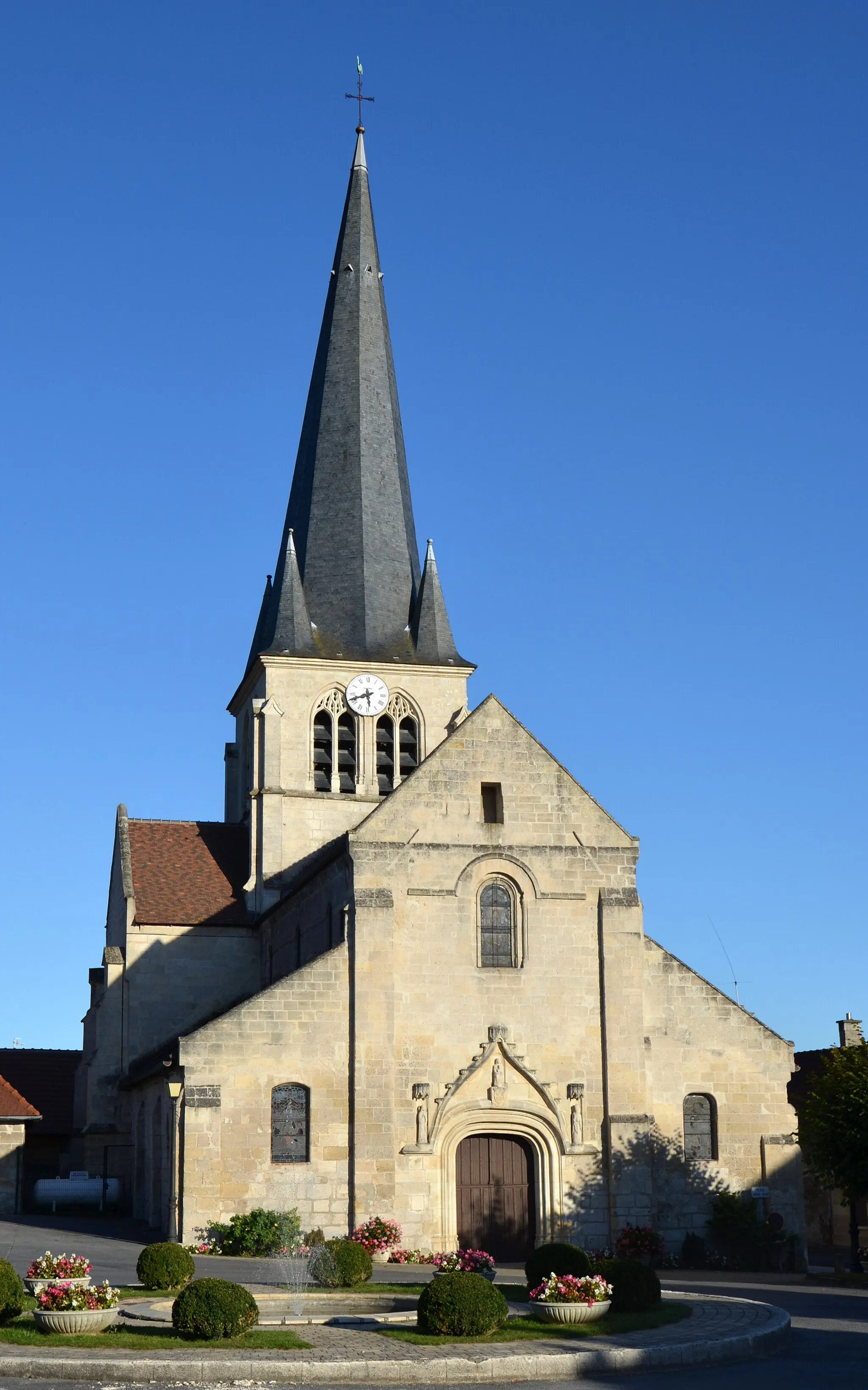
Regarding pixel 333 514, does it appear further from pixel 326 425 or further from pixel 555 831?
pixel 555 831

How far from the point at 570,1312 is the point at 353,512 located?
2872 cm

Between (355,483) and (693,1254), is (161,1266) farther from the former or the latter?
(355,483)

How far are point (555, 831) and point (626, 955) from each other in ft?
9.05

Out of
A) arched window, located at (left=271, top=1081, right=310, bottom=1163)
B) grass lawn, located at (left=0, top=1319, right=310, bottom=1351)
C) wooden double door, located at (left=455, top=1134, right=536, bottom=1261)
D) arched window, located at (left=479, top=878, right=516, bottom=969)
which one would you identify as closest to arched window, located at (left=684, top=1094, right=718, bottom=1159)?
wooden double door, located at (left=455, top=1134, right=536, bottom=1261)

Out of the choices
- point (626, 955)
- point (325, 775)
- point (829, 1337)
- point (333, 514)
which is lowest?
point (829, 1337)

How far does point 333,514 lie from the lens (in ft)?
144

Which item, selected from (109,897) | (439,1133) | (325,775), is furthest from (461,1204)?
(109,897)

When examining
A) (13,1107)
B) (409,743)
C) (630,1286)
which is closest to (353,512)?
(409,743)

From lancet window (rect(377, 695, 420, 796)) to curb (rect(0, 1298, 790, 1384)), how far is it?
1021 inches

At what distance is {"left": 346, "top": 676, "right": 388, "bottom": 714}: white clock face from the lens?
41469 millimetres

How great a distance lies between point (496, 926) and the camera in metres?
30.6

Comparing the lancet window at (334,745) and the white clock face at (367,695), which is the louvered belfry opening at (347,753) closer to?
the lancet window at (334,745)

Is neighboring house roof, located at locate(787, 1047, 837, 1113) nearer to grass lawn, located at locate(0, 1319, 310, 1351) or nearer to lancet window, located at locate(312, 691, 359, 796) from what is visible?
lancet window, located at locate(312, 691, 359, 796)

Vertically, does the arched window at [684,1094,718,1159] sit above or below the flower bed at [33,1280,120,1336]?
above
